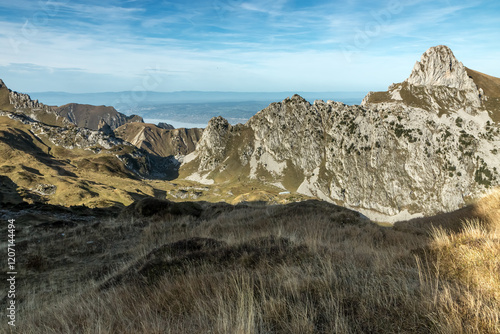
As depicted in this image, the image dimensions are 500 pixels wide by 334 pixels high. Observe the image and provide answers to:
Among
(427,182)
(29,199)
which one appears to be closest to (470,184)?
(427,182)

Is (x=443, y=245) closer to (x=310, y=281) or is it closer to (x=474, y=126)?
(x=310, y=281)

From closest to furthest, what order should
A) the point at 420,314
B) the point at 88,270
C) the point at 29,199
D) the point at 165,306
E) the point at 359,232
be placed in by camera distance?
the point at 420,314 < the point at 165,306 < the point at 88,270 < the point at 359,232 < the point at 29,199

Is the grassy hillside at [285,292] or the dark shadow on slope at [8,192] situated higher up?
the grassy hillside at [285,292]

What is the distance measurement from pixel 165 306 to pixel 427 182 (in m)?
A: 234

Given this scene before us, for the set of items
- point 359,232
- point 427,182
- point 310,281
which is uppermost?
point 310,281

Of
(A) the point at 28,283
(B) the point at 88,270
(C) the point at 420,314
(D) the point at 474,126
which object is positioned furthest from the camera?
(D) the point at 474,126

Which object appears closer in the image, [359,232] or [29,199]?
[359,232]

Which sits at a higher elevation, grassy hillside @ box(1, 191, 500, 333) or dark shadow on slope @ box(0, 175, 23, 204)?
grassy hillside @ box(1, 191, 500, 333)

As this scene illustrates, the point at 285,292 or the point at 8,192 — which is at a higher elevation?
the point at 285,292

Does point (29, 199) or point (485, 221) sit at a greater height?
point (485, 221)

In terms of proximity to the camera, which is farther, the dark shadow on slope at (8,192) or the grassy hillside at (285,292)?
the dark shadow on slope at (8,192)

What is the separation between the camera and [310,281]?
4.41 meters

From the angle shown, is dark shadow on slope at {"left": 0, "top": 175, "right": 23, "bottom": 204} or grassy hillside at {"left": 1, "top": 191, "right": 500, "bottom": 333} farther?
dark shadow on slope at {"left": 0, "top": 175, "right": 23, "bottom": 204}

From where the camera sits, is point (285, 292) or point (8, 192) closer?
point (285, 292)
